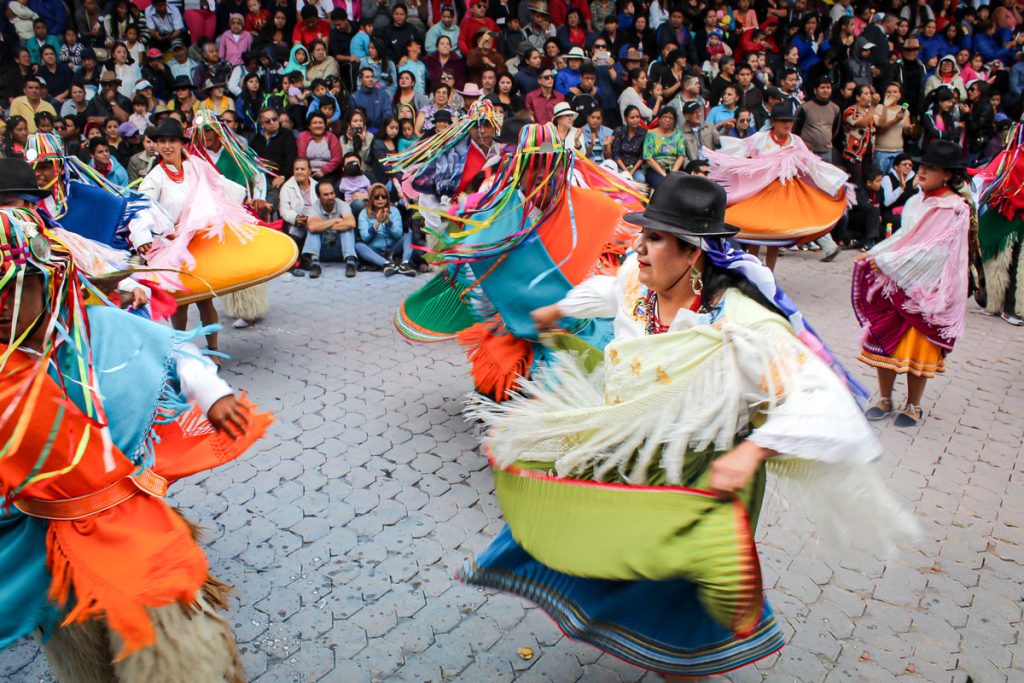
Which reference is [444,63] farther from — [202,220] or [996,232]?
[996,232]

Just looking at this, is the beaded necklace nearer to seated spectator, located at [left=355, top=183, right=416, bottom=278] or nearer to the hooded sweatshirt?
seated spectator, located at [left=355, top=183, right=416, bottom=278]

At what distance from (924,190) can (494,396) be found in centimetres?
297

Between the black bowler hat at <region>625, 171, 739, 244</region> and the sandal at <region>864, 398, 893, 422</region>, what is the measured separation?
3.54 meters

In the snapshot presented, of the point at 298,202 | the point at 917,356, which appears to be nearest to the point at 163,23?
the point at 298,202

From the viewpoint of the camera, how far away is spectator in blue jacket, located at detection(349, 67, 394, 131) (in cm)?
1105

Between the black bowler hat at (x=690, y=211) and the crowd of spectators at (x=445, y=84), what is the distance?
6532 mm

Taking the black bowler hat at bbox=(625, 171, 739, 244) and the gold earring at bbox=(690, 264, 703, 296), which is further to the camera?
the gold earring at bbox=(690, 264, 703, 296)

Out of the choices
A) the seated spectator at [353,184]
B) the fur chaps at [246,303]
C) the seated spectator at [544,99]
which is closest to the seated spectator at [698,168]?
the seated spectator at [544,99]

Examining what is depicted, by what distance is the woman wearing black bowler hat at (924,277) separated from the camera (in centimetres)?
537

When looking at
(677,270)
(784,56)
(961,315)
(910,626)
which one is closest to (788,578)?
(910,626)

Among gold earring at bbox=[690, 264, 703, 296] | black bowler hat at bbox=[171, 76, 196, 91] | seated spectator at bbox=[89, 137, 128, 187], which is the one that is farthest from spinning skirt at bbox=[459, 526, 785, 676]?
black bowler hat at bbox=[171, 76, 196, 91]

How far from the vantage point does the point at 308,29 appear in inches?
480

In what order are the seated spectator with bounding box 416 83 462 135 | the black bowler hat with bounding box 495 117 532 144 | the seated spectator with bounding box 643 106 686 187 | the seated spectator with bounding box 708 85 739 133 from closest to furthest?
the black bowler hat with bounding box 495 117 532 144
the seated spectator with bounding box 643 106 686 187
the seated spectator with bounding box 416 83 462 135
the seated spectator with bounding box 708 85 739 133

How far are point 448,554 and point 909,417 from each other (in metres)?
3.30
